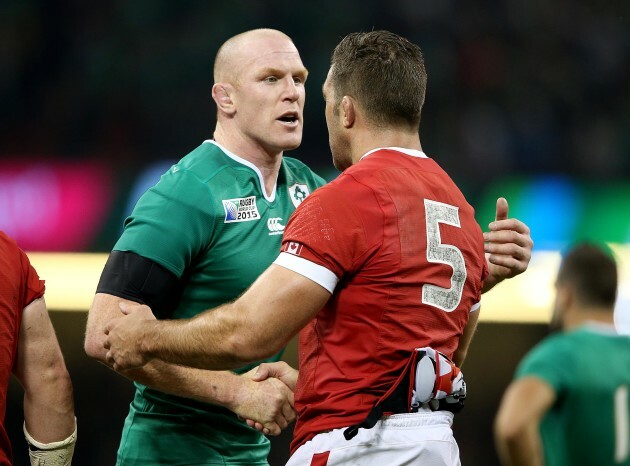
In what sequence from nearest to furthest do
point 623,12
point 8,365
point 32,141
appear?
point 8,365, point 32,141, point 623,12

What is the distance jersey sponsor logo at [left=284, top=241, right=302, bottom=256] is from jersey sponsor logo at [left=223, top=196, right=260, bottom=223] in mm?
757

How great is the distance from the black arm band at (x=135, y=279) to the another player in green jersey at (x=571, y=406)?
124 centimetres

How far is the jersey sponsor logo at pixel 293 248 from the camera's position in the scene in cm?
267

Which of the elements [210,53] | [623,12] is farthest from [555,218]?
[210,53]

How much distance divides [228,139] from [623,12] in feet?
22.4

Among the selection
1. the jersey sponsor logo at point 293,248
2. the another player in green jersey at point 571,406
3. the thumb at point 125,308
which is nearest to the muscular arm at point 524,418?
the another player in green jersey at point 571,406

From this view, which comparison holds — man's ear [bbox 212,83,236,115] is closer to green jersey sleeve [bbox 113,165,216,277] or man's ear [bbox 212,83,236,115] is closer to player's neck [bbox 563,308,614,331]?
green jersey sleeve [bbox 113,165,216,277]

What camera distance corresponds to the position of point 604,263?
2672 millimetres

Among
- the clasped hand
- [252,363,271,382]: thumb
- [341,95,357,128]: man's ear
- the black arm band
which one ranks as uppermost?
[341,95,357,128]: man's ear

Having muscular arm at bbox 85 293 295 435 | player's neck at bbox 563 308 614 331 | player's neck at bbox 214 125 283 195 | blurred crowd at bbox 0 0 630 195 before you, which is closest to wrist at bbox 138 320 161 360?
muscular arm at bbox 85 293 295 435

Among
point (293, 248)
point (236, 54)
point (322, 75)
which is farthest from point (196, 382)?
point (322, 75)

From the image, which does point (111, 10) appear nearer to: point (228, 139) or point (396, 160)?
point (228, 139)

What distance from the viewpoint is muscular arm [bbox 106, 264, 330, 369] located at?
2.65 meters

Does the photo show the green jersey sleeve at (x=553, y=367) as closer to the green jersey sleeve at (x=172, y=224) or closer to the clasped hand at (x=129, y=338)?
the clasped hand at (x=129, y=338)
